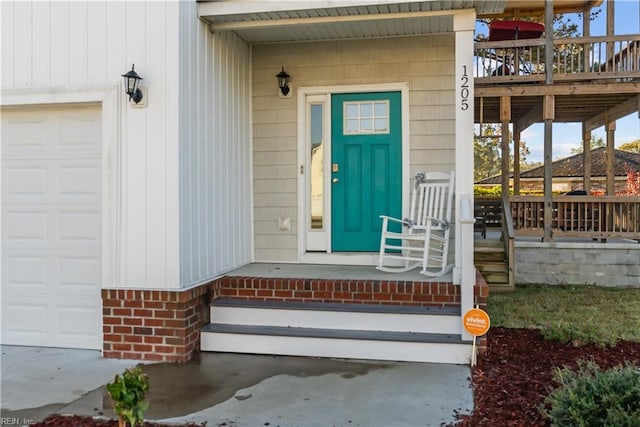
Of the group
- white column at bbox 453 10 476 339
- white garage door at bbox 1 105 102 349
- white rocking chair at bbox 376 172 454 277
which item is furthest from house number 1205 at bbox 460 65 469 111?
white garage door at bbox 1 105 102 349

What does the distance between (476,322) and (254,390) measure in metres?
1.59

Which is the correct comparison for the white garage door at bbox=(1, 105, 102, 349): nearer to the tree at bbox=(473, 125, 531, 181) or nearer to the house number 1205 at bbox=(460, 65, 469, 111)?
the house number 1205 at bbox=(460, 65, 469, 111)

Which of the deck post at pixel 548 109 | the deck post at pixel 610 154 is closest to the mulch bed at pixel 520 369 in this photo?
the deck post at pixel 548 109

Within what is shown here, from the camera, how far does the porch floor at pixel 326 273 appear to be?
14.6 feet

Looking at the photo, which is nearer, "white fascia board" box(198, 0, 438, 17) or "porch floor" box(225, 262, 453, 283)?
"white fascia board" box(198, 0, 438, 17)

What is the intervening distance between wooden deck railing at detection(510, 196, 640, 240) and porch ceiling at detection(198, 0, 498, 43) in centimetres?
437

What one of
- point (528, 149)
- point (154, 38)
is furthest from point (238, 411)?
point (528, 149)

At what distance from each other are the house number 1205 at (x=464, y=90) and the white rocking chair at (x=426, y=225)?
0.93m

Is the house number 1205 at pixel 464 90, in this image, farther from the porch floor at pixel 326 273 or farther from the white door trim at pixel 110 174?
the white door trim at pixel 110 174

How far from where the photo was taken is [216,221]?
4578 mm

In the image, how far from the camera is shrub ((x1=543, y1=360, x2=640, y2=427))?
227 cm

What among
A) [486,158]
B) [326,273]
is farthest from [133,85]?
[486,158]

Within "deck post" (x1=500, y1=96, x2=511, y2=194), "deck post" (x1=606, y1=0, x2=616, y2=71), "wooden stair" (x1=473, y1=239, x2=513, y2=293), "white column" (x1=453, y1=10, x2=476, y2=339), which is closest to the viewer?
"white column" (x1=453, y1=10, x2=476, y2=339)

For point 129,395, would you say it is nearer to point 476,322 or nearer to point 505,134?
point 476,322
